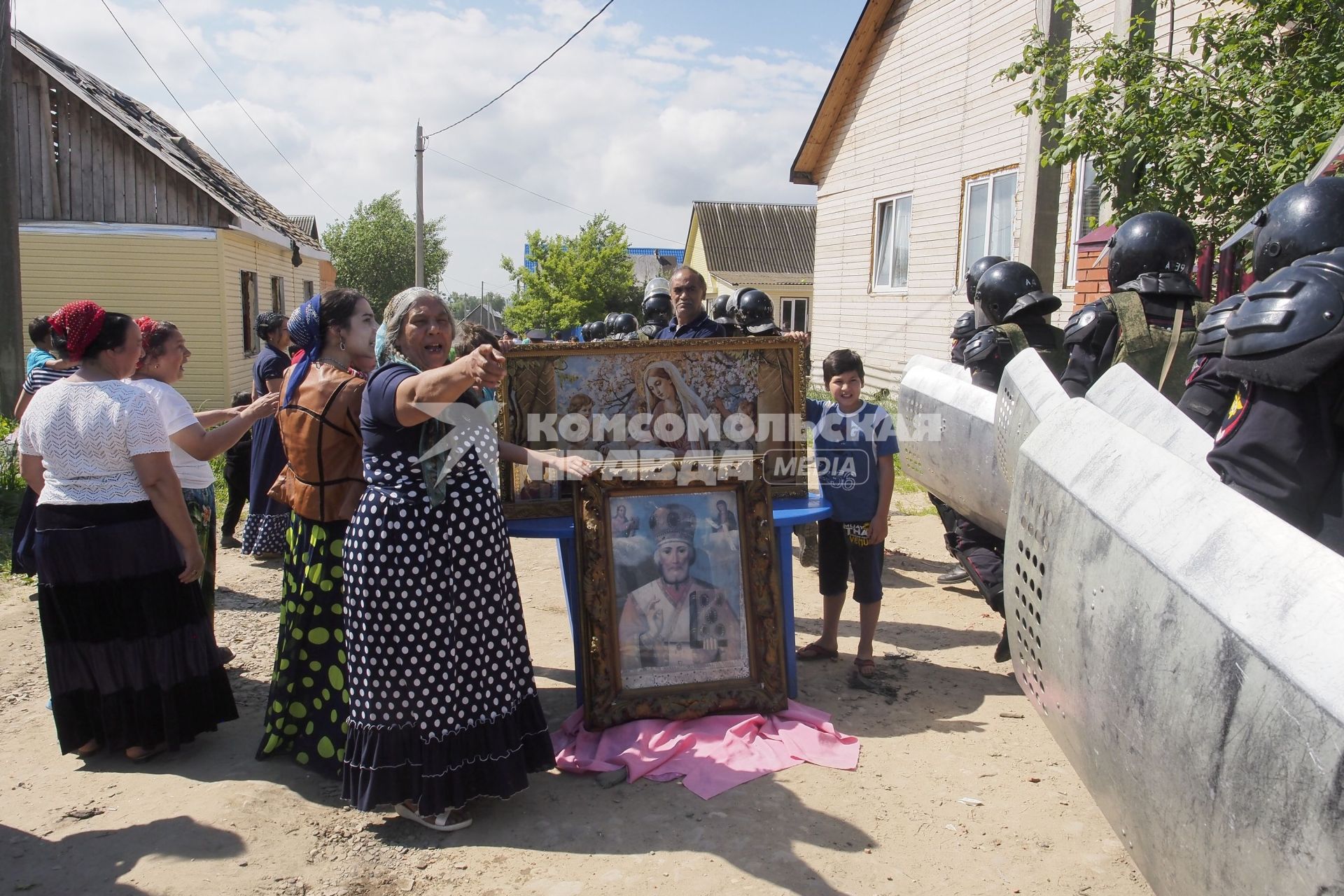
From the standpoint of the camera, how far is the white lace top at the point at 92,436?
11.6ft

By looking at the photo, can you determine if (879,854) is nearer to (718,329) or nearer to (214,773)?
(214,773)

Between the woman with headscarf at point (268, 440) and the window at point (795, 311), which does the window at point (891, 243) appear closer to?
the woman with headscarf at point (268, 440)

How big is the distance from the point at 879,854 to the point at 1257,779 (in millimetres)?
1996

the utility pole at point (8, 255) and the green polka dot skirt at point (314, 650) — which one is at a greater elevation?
the utility pole at point (8, 255)

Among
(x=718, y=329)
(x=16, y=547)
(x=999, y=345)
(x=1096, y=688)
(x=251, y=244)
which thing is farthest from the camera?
(x=251, y=244)

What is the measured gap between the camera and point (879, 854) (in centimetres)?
315

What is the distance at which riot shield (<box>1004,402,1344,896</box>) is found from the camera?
1.29 metres

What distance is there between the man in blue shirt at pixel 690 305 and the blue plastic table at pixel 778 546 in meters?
1.53

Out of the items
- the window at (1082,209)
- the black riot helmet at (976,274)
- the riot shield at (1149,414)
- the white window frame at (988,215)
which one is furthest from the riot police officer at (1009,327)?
the white window frame at (988,215)

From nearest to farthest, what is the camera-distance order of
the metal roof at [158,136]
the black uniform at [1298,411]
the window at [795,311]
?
the black uniform at [1298,411] → the metal roof at [158,136] → the window at [795,311]

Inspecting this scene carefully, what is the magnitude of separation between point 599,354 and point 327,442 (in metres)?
1.24

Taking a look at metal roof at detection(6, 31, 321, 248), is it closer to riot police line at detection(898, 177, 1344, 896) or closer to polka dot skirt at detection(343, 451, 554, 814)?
polka dot skirt at detection(343, 451, 554, 814)

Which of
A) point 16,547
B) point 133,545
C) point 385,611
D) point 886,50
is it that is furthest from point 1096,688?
point 886,50

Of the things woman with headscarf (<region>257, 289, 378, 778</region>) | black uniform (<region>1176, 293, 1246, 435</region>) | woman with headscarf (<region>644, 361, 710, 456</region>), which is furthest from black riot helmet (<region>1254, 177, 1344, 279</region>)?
woman with headscarf (<region>257, 289, 378, 778</region>)
